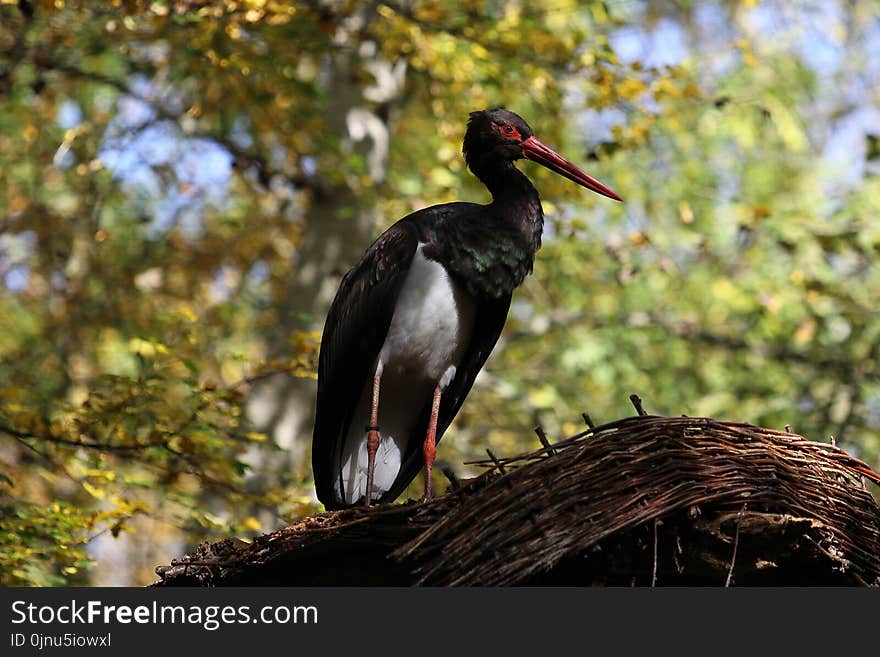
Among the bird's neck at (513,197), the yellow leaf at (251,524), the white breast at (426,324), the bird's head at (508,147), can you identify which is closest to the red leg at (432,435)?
the white breast at (426,324)

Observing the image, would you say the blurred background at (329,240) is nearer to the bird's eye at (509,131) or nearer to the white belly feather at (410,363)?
the white belly feather at (410,363)

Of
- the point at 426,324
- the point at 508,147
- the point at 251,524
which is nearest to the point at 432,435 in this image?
the point at 426,324

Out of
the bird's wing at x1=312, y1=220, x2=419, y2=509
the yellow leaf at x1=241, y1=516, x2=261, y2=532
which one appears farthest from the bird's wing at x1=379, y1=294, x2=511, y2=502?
the yellow leaf at x1=241, y1=516, x2=261, y2=532

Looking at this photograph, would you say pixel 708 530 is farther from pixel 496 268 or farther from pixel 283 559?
pixel 496 268

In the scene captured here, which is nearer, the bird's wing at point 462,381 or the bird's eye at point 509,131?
the bird's wing at point 462,381

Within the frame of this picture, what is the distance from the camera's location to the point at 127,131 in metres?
9.42

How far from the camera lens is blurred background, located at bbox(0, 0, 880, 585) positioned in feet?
22.2

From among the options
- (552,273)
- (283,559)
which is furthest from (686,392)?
(283,559)

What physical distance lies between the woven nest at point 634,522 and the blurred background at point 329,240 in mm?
2237

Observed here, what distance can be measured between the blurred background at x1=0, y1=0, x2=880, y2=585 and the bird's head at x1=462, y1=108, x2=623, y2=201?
5.07ft

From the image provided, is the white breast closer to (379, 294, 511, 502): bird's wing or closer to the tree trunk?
(379, 294, 511, 502): bird's wing

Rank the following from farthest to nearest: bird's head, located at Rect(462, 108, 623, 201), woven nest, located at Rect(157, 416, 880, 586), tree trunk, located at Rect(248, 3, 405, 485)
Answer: tree trunk, located at Rect(248, 3, 405, 485) < bird's head, located at Rect(462, 108, 623, 201) < woven nest, located at Rect(157, 416, 880, 586)

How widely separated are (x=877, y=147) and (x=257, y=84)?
4.54 meters

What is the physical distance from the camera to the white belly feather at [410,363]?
5.29m
